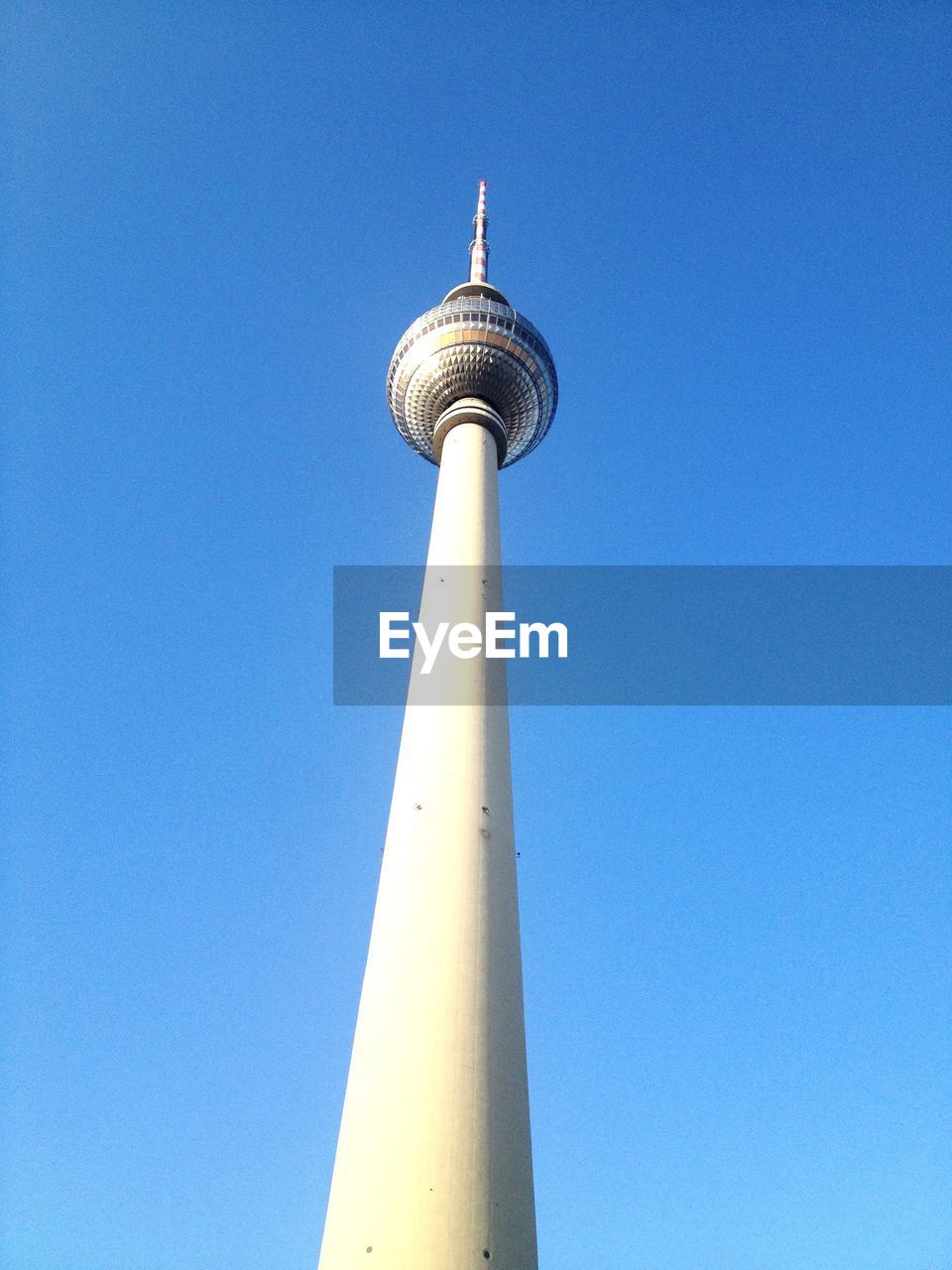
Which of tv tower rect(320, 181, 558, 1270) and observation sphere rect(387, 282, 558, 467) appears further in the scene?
observation sphere rect(387, 282, 558, 467)

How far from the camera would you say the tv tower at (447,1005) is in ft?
71.1

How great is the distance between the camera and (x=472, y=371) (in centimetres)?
5088

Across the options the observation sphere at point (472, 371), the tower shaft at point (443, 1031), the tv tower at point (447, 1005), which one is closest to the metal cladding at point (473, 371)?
the observation sphere at point (472, 371)

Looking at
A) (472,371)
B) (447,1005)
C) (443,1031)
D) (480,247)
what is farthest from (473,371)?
(443,1031)

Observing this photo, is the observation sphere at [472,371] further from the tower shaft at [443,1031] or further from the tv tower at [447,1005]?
the tower shaft at [443,1031]

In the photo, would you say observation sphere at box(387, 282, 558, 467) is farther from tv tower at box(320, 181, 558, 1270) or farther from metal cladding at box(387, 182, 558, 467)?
tv tower at box(320, 181, 558, 1270)

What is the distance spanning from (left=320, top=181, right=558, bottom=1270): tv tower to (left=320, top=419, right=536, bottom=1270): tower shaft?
4 centimetres

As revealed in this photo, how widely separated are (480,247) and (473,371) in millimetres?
14877

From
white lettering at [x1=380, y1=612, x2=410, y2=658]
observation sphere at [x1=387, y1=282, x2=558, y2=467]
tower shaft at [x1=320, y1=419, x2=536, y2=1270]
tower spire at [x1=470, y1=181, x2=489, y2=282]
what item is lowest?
tower shaft at [x1=320, y1=419, x2=536, y2=1270]

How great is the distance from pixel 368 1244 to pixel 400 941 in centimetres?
756

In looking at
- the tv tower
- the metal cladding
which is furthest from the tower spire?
the tv tower

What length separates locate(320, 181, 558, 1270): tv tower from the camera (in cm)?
2166

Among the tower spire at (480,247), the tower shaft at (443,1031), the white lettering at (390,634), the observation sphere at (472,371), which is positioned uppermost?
the tower spire at (480,247)

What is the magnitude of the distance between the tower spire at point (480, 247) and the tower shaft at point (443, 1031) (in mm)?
32888
